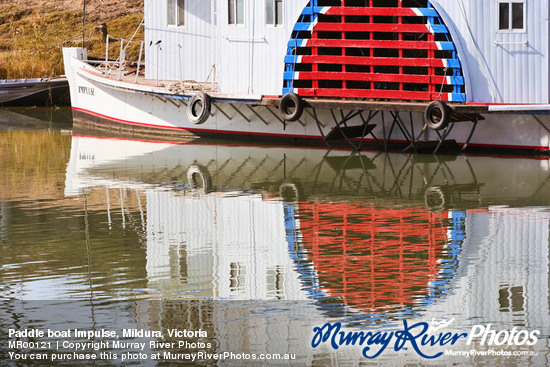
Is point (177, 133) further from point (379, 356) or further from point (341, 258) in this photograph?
point (379, 356)

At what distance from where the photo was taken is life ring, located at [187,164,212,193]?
56.1 ft

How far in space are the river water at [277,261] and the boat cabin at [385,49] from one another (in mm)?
1354

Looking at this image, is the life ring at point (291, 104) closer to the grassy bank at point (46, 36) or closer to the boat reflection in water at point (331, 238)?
the boat reflection in water at point (331, 238)

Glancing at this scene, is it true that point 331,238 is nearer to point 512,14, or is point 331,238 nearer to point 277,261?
point 277,261

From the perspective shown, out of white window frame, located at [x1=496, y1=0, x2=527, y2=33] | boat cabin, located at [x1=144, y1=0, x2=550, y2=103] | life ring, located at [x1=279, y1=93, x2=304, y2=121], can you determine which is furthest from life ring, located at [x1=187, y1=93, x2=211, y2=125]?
white window frame, located at [x1=496, y1=0, x2=527, y2=33]

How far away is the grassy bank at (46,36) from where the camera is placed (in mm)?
33094

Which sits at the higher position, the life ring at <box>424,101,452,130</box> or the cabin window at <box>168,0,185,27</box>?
the cabin window at <box>168,0,185,27</box>

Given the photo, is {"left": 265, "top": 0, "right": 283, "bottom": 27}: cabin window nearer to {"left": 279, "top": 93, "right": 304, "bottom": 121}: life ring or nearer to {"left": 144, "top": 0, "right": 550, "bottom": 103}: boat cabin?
{"left": 144, "top": 0, "right": 550, "bottom": 103}: boat cabin

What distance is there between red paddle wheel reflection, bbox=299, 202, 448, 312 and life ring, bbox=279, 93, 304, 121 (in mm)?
5136

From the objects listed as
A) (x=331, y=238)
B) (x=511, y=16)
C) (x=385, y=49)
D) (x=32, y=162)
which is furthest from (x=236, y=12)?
(x=331, y=238)

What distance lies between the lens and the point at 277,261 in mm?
11766

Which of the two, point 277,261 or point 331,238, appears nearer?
point 277,261

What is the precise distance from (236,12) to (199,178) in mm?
4878

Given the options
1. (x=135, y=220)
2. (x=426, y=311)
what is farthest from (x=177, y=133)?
(x=426, y=311)
